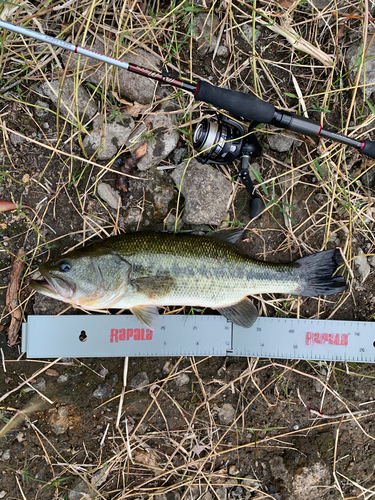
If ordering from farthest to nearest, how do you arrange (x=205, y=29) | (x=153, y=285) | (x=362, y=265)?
(x=362, y=265) < (x=205, y=29) < (x=153, y=285)

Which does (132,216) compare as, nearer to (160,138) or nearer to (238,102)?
(160,138)

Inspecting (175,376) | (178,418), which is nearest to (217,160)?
(175,376)

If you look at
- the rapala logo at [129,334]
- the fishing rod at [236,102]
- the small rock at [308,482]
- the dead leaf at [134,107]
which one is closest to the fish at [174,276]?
the rapala logo at [129,334]

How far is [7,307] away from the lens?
3324 mm

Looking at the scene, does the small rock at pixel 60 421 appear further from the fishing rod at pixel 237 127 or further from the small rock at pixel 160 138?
the fishing rod at pixel 237 127

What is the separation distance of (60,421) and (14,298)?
55.0 inches

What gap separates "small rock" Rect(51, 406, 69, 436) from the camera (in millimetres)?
3361

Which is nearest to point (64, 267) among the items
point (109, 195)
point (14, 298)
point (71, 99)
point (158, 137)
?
point (14, 298)

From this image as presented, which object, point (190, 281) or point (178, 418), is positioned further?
point (178, 418)

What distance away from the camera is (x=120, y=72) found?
3.35 meters

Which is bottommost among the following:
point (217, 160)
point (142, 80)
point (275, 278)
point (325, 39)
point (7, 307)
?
point (7, 307)

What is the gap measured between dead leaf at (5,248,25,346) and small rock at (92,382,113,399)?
1002mm

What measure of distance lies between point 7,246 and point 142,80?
2.28 meters

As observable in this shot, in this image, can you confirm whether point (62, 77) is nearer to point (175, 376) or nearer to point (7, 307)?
point (7, 307)
